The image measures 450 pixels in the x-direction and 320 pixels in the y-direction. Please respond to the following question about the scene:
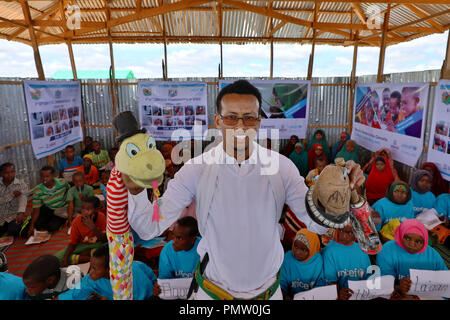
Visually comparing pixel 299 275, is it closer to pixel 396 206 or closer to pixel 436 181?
pixel 396 206

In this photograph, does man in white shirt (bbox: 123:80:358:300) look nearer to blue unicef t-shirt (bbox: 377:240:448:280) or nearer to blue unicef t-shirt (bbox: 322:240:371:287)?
blue unicef t-shirt (bbox: 322:240:371:287)

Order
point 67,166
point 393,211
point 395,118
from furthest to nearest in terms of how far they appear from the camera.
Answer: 1. point 67,166
2. point 395,118
3. point 393,211

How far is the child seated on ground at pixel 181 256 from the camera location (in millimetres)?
2779

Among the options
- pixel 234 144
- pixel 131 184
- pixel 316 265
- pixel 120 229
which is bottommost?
pixel 316 265

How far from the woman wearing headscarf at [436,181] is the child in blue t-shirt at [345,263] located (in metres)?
2.77

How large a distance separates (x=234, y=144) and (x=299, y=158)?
6.09 m

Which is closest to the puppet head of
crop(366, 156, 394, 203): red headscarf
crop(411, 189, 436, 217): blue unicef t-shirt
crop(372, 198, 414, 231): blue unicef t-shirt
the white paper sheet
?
crop(372, 198, 414, 231): blue unicef t-shirt

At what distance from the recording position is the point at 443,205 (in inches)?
169

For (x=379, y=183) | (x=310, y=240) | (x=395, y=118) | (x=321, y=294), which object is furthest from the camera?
(x=395, y=118)

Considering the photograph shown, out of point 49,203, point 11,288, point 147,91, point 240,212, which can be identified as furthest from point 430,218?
point 147,91

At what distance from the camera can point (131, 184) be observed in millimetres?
1095

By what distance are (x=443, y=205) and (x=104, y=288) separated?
4.67 meters

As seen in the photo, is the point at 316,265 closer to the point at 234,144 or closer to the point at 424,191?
the point at 234,144
